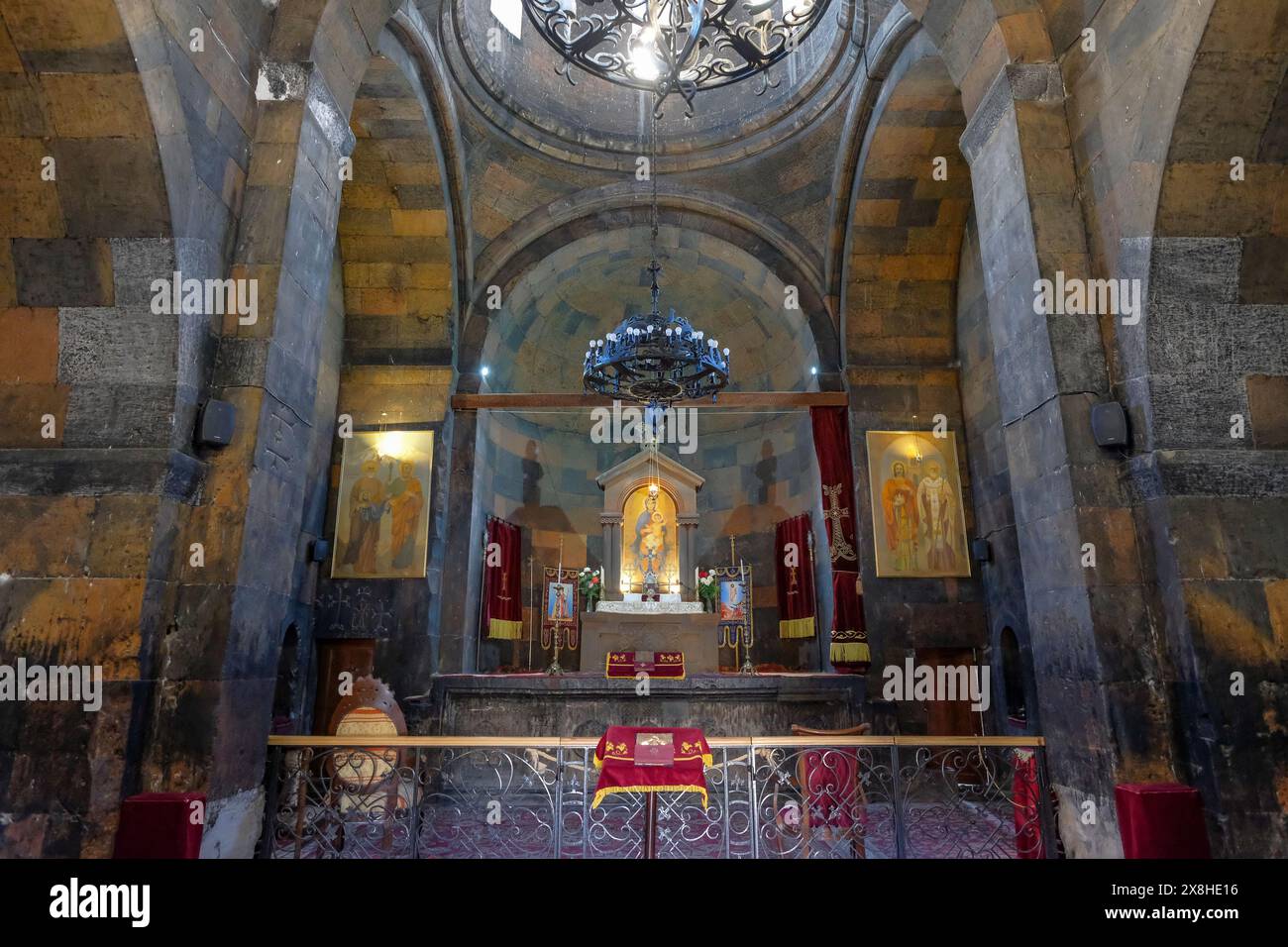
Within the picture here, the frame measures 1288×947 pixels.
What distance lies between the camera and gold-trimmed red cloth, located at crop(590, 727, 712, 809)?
186 inches

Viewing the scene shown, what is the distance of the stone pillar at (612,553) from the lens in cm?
1238

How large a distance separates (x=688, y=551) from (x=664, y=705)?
358cm

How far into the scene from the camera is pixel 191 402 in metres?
4.86

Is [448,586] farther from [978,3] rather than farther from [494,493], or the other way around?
[978,3]

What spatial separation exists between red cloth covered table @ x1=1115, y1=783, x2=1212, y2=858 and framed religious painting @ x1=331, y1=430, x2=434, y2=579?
28.5 feet

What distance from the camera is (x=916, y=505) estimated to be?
10641 mm

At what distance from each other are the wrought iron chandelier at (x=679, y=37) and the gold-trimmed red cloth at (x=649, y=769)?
7793mm

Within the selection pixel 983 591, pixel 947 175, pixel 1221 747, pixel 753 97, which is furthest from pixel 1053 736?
pixel 753 97

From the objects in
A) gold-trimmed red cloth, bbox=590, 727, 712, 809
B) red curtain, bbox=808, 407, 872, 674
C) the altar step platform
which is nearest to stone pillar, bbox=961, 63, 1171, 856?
gold-trimmed red cloth, bbox=590, 727, 712, 809

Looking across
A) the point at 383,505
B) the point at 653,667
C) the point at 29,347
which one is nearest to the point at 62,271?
the point at 29,347

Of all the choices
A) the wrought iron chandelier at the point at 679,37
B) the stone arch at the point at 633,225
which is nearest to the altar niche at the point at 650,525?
the stone arch at the point at 633,225

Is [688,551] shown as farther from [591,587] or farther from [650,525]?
[591,587]

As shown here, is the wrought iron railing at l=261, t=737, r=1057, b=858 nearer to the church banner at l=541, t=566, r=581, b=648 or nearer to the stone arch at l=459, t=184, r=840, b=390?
the church banner at l=541, t=566, r=581, b=648

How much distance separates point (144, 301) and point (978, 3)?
678 cm
